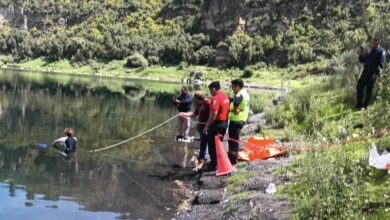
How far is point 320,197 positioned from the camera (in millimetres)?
8977

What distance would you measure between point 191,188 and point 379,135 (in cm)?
543

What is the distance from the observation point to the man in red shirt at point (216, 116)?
15541mm

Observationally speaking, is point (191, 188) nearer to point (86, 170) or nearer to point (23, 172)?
point (86, 170)

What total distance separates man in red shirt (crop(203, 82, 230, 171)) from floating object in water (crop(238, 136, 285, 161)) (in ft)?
5.33

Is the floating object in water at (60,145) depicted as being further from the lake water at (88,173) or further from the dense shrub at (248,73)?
the dense shrub at (248,73)

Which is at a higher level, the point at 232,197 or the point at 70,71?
the point at 232,197

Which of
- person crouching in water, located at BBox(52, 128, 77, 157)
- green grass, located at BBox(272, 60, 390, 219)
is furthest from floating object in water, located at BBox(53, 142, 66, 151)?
green grass, located at BBox(272, 60, 390, 219)

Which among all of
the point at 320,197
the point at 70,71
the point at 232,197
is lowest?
the point at 70,71

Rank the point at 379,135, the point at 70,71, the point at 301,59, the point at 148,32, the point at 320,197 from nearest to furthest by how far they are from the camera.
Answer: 1. the point at 320,197
2. the point at 379,135
3. the point at 301,59
4. the point at 70,71
5. the point at 148,32

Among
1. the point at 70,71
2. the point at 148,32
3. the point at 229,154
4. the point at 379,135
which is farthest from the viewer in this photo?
the point at 148,32

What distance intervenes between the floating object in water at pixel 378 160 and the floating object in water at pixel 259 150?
6.66 m

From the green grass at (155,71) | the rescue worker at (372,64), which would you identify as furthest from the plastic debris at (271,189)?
the green grass at (155,71)

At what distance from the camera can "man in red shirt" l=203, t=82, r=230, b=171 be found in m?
15.5

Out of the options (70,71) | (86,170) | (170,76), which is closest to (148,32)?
(70,71)
